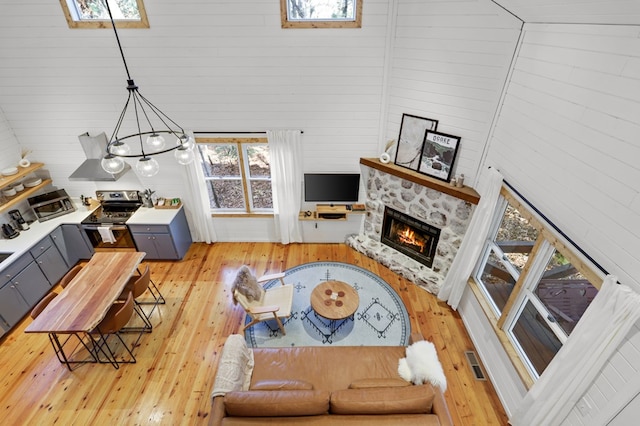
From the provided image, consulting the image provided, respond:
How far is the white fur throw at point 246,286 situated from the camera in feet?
13.3

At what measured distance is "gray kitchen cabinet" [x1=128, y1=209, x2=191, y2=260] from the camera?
535 cm

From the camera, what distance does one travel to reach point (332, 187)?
5547 millimetres

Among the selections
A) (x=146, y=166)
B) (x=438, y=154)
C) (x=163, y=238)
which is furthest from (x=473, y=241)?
(x=163, y=238)

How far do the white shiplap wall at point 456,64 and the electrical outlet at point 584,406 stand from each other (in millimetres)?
2646

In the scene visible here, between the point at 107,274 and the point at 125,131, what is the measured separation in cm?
239

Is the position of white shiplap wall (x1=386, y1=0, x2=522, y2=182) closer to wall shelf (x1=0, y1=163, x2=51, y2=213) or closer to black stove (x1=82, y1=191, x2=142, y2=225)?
black stove (x1=82, y1=191, x2=142, y2=225)

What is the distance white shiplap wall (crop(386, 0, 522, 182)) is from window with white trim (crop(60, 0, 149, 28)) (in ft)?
12.0

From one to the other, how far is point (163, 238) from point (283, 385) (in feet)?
11.8

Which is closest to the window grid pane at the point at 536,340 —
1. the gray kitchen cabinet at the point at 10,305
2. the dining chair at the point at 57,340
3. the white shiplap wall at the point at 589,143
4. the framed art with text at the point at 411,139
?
the white shiplap wall at the point at 589,143

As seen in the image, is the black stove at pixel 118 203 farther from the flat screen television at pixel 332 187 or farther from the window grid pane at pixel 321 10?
the window grid pane at pixel 321 10

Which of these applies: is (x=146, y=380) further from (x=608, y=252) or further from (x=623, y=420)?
(x=608, y=252)

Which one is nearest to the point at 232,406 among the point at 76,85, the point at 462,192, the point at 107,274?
the point at 107,274

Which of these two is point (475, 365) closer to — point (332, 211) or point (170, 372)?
point (332, 211)

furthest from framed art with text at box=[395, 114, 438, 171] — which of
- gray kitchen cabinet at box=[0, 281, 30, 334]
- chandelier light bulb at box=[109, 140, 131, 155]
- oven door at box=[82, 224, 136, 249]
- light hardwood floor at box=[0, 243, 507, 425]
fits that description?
gray kitchen cabinet at box=[0, 281, 30, 334]
